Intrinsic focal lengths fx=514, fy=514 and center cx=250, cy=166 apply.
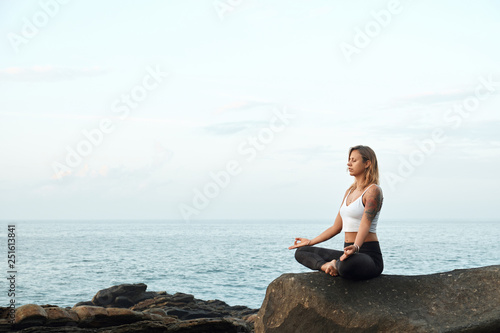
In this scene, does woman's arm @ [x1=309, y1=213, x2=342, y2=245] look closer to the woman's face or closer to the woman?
the woman

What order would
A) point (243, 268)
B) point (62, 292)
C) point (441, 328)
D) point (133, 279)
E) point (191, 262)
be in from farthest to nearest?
point (191, 262) < point (243, 268) < point (133, 279) < point (62, 292) < point (441, 328)

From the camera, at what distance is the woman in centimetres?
606

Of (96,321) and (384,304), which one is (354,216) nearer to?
(384,304)

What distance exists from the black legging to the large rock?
217mm

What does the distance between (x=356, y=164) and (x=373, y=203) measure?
56cm

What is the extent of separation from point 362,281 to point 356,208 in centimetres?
96

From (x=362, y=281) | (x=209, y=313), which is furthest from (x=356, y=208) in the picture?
(x=209, y=313)

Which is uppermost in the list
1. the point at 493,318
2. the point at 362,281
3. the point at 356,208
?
the point at 356,208

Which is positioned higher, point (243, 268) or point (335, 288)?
point (335, 288)

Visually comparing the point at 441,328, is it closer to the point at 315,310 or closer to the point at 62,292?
the point at 315,310

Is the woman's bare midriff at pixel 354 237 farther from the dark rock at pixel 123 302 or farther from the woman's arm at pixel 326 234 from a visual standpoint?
the dark rock at pixel 123 302

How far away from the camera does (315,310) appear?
623 cm

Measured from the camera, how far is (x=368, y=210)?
609 centimetres

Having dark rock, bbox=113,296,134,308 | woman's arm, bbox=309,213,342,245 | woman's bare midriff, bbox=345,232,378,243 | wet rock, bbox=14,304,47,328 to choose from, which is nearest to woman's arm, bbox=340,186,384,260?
woman's bare midriff, bbox=345,232,378,243
